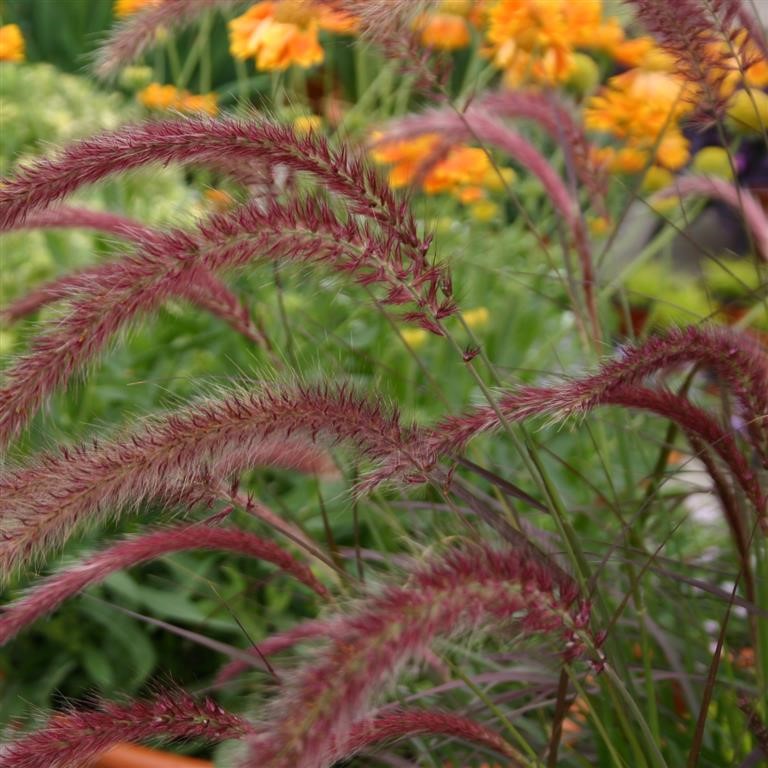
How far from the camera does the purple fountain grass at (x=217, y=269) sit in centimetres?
70

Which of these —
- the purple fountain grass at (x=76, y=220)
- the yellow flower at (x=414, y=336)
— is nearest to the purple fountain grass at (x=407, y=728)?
the purple fountain grass at (x=76, y=220)

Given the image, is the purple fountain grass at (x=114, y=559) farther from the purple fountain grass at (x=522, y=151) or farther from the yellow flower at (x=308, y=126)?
the purple fountain grass at (x=522, y=151)

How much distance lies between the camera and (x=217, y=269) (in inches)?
28.9

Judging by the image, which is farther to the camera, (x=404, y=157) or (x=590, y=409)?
(x=404, y=157)

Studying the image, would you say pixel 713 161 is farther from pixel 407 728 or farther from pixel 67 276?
pixel 407 728

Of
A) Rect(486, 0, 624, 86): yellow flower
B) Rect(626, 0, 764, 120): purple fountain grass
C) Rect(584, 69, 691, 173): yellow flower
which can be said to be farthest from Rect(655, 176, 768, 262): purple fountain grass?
Rect(584, 69, 691, 173): yellow flower

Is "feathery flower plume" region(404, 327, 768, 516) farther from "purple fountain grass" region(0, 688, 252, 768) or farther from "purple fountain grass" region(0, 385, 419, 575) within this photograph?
"purple fountain grass" region(0, 688, 252, 768)

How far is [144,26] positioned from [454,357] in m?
1.17

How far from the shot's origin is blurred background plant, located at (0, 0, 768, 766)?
1020mm

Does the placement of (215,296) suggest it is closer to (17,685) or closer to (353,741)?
(353,741)

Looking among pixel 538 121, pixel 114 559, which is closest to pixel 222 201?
pixel 538 121

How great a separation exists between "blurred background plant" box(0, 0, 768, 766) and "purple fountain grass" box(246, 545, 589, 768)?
169 mm

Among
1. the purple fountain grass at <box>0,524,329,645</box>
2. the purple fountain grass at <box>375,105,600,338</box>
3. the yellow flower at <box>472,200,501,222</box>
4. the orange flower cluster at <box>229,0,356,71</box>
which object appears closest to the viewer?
the purple fountain grass at <box>0,524,329,645</box>

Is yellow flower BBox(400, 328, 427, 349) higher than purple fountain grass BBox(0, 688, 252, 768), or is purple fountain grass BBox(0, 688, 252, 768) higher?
purple fountain grass BBox(0, 688, 252, 768)
